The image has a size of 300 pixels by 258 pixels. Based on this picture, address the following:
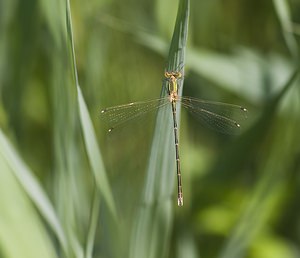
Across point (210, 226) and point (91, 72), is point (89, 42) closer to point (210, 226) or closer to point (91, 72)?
point (91, 72)

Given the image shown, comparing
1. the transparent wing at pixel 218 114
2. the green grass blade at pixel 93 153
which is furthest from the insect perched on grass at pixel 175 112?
the green grass blade at pixel 93 153

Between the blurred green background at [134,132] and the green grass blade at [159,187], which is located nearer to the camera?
the green grass blade at [159,187]

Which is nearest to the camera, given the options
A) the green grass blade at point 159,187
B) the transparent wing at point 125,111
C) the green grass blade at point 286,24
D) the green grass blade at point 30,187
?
the green grass blade at point 159,187

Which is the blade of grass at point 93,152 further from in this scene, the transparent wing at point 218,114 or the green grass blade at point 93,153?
the transparent wing at point 218,114

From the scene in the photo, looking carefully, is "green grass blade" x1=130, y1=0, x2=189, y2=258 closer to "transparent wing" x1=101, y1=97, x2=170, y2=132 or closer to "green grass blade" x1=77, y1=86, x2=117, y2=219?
"green grass blade" x1=77, y1=86, x2=117, y2=219

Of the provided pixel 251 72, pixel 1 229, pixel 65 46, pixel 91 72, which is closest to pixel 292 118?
pixel 251 72

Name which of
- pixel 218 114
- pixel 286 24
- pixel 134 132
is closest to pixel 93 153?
pixel 134 132

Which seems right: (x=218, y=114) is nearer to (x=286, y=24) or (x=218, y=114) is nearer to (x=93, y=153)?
(x=286, y=24)
